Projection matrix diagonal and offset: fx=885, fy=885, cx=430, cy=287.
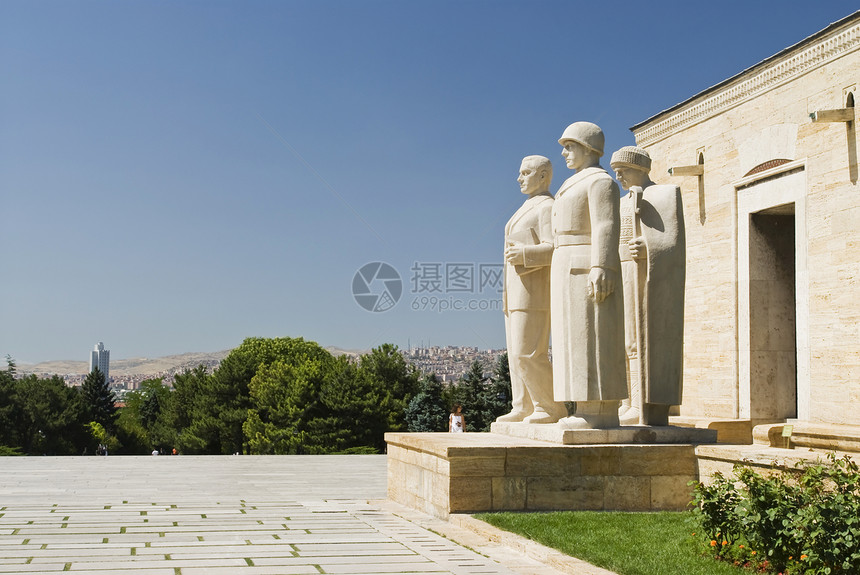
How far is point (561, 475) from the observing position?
821 centimetres

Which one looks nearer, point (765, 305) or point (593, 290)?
point (593, 290)

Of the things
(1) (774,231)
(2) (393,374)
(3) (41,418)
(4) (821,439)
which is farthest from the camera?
(3) (41,418)

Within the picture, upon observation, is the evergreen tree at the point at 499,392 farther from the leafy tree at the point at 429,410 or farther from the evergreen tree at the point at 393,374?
the evergreen tree at the point at 393,374

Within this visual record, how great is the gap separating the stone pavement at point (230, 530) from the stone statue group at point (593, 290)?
196 centimetres

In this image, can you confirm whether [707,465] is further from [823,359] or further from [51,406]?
[51,406]

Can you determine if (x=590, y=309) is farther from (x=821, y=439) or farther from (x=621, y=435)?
(x=821, y=439)

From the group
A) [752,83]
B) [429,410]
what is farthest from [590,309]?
[429,410]

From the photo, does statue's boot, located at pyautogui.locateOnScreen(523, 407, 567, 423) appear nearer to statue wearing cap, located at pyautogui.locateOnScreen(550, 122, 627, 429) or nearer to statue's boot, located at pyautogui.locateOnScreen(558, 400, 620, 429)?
statue wearing cap, located at pyautogui.locateOnScreen(550, 122, 627, 429)

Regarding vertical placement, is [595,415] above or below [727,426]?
above

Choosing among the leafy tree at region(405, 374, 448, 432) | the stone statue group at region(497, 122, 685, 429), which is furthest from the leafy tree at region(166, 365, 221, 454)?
the stone statue group at region(497, 122, 685, 429)

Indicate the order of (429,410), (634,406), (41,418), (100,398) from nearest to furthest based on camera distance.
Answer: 1. (634,406)
2. (429,410)
3. (41,418)
4. (100,398)

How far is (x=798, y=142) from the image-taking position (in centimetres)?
1362

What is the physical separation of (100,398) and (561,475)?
2864 inches

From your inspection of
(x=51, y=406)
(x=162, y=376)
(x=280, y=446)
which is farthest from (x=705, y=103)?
(x=162, y=376)
